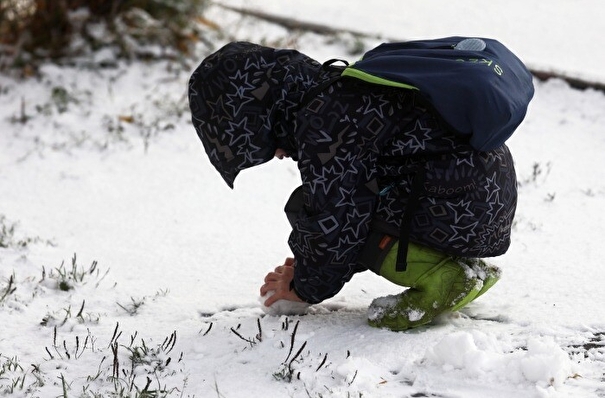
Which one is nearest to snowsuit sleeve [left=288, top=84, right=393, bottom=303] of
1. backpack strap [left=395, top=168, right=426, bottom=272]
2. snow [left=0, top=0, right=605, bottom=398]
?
backpack strap [left=395, top=168, right=426, bottom=272]

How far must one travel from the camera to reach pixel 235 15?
6473 mm

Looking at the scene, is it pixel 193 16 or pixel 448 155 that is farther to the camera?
pixel 193 16

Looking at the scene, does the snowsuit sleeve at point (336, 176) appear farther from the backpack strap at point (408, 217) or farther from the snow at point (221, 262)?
the snow at point (221, 262)

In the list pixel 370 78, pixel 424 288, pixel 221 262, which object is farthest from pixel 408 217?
pixel 221 262

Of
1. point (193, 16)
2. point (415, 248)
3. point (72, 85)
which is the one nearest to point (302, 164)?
point (415, 248)

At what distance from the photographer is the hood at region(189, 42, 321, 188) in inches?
111

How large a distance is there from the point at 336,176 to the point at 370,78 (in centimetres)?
30

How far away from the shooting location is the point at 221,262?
3.63m

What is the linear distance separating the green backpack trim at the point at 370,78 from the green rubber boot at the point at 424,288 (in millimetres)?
494

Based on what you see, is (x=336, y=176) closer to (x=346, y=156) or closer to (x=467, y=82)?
(x=346, y=156)

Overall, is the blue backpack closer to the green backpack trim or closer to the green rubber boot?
the green backpack trim

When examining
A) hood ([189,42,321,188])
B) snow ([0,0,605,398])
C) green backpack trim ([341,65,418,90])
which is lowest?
snow ([0,0,605,398])

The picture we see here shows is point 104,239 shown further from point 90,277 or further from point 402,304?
point 402,304

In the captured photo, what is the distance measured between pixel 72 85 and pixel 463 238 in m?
3.27
